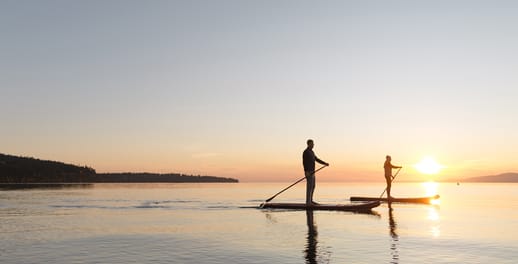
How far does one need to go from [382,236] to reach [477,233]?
4613 mm

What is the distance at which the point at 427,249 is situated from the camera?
16.0 m

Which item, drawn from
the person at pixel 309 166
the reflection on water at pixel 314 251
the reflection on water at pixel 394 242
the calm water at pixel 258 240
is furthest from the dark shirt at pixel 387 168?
the reflection on water at pixel 314 251

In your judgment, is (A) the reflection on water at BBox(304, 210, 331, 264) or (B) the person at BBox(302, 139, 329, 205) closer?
(A) the reflection on water at BBox(304, 210, 331, 264)

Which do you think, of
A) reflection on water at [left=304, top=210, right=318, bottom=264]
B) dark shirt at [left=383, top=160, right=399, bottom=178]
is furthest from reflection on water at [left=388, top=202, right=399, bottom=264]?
dark shirt at [left=383, top=160, right=399, bottom=178]

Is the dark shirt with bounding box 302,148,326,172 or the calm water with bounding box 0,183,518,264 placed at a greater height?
the dark shirt with bounding box 302,148,326,172

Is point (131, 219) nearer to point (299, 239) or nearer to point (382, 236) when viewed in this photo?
point (299, 239)

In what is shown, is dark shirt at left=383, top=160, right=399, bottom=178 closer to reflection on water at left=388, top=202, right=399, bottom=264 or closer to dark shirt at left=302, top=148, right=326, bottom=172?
dark shirt at left=302, top=148, right=326, bottom=172

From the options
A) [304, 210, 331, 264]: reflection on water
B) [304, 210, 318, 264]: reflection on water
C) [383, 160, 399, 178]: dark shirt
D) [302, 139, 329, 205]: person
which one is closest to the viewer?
[304, 210, 331, 264]: reflection on water

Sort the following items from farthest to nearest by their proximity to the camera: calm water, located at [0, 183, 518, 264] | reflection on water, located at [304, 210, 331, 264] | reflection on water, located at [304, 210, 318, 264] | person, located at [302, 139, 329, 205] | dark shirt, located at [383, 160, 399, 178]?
dark shirt, located at [383, 160, 399, 178] → person, located at [302, 139, 329, 205] → calm water, located at [0, 183, 518, 264] → reflection on water, located at [304, 210, 318, 264] → reflection on water, located at [304, 210, 331, 264]

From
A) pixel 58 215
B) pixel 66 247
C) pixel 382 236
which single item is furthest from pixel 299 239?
pixel 58 215

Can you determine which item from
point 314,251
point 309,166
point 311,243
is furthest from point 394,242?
point 309,166

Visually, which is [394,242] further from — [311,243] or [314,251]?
[314,251]

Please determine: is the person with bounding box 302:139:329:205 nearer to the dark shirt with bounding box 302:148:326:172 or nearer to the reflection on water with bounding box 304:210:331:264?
the dark shirt with bounding box 302:148:326:172

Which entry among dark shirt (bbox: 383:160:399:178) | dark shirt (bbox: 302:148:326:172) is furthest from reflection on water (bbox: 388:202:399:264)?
dark shirt (bbox: 383:160:399:178)
